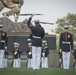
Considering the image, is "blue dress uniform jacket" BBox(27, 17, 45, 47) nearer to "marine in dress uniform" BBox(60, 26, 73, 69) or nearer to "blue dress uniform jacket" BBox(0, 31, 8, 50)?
"marine in dress uniform" BBox(60, 26, 73, 69)

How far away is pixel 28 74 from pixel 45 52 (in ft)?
31.1

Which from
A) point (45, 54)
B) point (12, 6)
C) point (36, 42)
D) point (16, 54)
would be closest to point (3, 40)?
point (36, 42)

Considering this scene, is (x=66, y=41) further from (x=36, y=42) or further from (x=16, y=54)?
(x=16, y=54)

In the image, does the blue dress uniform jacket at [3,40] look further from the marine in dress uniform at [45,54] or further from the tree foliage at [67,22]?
the tree foliage at [67,22]

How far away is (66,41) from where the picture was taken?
Answer: 14430 mm

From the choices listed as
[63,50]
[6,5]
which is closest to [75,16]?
[6,5]

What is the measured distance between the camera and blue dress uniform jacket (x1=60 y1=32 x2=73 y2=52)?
1426 cm

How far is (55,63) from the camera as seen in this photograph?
2300cm

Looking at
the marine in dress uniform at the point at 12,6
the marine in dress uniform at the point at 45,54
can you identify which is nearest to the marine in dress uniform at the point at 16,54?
the marine in dress uniform at the point at 45,54

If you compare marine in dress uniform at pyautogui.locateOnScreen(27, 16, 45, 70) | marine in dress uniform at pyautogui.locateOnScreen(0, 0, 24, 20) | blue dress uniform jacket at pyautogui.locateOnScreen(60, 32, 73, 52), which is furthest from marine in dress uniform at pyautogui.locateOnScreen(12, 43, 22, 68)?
marine in dress uniform at pyautogui.locateOnScreen(0, 0, 24, 20)

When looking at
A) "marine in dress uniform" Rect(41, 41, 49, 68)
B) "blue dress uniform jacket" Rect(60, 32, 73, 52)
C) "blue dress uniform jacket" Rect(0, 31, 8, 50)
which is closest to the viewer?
"blue dress uniform jacket" Rect(60, 32, 73, 52)

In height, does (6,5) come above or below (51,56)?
above

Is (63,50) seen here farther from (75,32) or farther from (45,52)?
(75,32)

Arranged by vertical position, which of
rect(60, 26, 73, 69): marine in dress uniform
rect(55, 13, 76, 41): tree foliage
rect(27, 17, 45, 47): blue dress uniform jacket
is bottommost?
rect(55, 13, 76, 41): tree foliage
